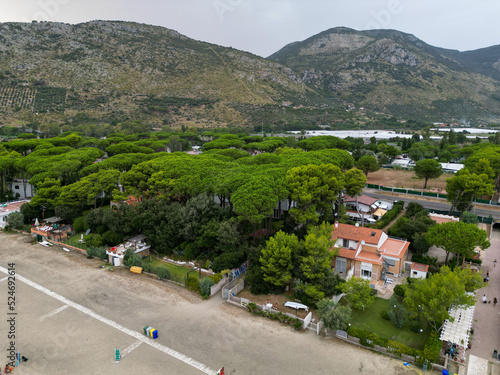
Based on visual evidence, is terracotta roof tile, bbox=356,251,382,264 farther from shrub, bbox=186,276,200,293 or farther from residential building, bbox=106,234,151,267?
residential building, bbox=106,234,151,267

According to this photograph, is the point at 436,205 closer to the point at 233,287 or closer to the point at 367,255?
the point at 367,255

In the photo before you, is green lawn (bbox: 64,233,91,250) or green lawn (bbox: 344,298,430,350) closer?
green lawn (bbox: 344,298,430,350)

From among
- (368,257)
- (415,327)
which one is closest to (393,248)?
(368,257)

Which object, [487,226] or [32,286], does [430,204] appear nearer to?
[487,226]

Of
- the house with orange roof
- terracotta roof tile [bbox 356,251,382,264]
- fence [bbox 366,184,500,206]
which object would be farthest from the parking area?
fence [bbox 366,184,500,206]

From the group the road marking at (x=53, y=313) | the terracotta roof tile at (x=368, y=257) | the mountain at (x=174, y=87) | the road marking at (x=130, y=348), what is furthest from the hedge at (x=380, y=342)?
the mountain at (x=174, y=87)

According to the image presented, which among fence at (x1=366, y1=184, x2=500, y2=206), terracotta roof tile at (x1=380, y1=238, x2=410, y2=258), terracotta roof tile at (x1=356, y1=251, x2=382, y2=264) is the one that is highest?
fence at (x1=366, y1=184, x2=500, y2=206)

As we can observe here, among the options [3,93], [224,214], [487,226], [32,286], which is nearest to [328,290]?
[224,214]

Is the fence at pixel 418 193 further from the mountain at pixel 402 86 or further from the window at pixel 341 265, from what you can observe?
the mountain at pixel 402 86
